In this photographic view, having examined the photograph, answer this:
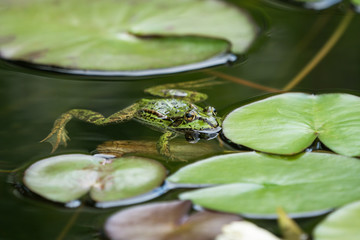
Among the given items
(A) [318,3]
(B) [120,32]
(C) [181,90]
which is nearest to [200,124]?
(C) [181,90]

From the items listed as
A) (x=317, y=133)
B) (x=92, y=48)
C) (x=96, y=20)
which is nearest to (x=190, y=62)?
(x=92, y=48)

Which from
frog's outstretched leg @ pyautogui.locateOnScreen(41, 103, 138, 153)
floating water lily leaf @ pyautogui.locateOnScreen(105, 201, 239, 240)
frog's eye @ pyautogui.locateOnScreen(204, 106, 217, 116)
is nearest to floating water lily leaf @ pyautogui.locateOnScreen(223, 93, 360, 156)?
frog's eye @ pyautogui.locateOnScreen(204, 106, 217, 116)

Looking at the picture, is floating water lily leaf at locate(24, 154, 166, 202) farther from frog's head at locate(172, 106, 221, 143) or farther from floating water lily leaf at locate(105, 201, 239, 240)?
frog's head at locate(172, 106, 221, 143)

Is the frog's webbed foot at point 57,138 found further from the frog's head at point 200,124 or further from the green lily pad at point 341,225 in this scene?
the green lily pad at point 341,225

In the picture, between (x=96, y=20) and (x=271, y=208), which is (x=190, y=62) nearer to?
(x=96, y=20)

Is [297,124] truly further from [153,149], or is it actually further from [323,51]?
[323,51]

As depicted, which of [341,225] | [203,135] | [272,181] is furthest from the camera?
[203,135]

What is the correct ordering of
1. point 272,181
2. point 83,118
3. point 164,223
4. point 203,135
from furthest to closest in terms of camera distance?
point 83,118, point 203,135, point 272,181, point 164,223

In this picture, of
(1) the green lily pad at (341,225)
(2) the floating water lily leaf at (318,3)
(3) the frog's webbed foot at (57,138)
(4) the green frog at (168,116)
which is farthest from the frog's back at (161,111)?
(2) the floating water lily leaf at (318,3)
